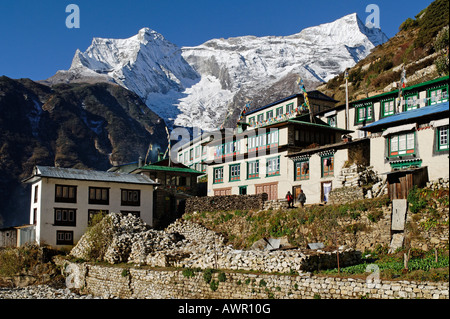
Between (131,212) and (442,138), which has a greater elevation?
(442,138)

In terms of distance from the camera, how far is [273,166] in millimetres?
53500

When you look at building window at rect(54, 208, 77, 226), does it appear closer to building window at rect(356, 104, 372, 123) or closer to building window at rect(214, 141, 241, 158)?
building window at rect(214, 141, 241, 158)

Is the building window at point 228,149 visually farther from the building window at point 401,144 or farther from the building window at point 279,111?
the building window at point 401,144

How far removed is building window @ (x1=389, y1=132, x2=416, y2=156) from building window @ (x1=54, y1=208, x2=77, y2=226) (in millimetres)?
33198

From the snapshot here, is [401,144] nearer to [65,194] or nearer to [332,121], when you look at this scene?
[332,121]

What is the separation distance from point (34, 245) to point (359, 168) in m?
33.1

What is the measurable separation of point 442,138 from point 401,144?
3.86 metres

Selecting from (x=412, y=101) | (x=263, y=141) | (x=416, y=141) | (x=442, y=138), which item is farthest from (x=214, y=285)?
(x=412, y=101)

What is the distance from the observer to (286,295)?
25.5m

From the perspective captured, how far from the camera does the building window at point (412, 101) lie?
5197cm

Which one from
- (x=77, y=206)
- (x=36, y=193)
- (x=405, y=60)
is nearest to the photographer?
(x=77, y=206)

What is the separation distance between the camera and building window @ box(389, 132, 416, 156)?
3547cm

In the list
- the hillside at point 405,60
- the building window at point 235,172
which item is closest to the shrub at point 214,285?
the building window at point 235,172
